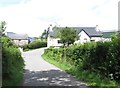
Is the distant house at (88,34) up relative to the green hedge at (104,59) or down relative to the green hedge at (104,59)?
up

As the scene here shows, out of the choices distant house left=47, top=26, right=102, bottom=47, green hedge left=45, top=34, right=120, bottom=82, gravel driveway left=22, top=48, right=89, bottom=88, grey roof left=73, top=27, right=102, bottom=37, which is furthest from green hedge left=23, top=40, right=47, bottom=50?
green hedge left=45, top=34, right=120, bottom=82

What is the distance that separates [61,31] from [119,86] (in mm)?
51128

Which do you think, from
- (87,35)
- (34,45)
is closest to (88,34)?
(87,35)

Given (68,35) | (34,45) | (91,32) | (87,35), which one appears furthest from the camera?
(34,45)

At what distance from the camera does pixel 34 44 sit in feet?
262

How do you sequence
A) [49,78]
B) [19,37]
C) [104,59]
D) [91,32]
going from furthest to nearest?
[19,37], [91,32], [49,78], [104,59]

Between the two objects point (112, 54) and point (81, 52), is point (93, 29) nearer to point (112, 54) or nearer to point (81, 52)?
point (81, 52)

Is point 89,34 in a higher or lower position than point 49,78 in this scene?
higher

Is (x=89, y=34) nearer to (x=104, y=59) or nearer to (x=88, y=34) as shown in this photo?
(x=88, y=34)

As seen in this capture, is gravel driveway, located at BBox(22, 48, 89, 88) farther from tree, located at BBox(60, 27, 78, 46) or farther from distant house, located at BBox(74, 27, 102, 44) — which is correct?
distant house, located at BBox(74, 27, 102, 44)

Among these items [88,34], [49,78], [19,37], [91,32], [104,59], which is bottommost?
[49,78]

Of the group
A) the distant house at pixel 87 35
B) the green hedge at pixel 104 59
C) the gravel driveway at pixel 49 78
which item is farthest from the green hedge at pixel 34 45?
the green hedge at pixel 104 59

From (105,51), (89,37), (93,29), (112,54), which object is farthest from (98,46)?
(93,29)

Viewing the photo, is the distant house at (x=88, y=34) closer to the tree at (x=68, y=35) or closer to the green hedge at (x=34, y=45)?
the tree at (x=68, y=35)
